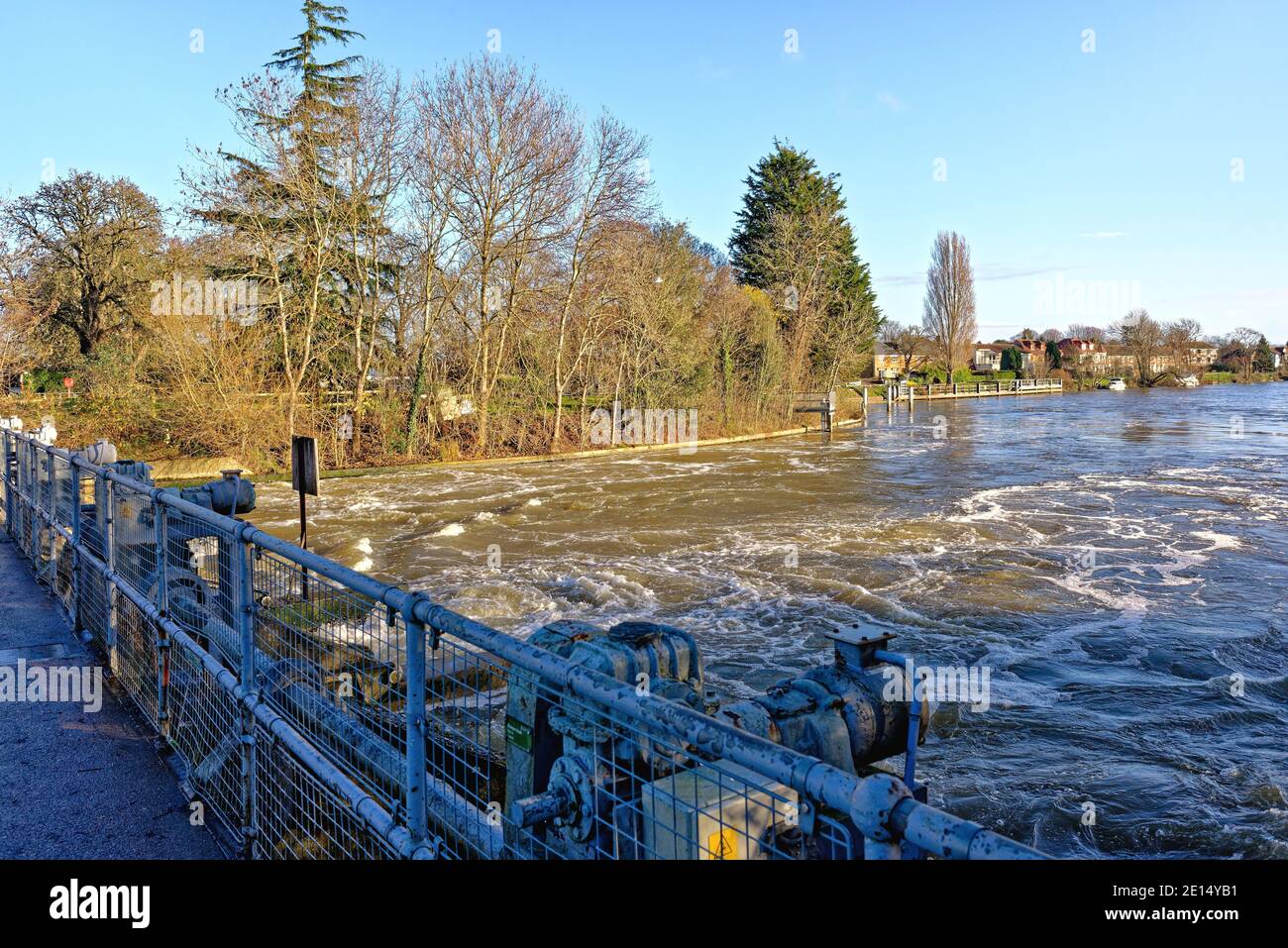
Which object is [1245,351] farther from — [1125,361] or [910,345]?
[910,345]

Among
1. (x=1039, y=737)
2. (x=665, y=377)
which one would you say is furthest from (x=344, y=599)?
(x=665, y=377)

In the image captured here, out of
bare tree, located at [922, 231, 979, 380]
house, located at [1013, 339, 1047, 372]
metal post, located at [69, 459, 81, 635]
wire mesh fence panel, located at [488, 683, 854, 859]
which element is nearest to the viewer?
wire mesh fence panel, located at [488, 683, 854, 859]

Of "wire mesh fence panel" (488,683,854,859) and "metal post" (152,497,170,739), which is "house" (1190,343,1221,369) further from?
"wire mesh fence panel" (488,683,854,859)

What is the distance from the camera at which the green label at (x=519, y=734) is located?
110 inches

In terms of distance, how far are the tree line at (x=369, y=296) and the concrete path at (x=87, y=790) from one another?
1823cm

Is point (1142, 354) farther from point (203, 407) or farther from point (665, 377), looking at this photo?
point (203, 407)

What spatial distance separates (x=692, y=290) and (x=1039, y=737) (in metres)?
27.8

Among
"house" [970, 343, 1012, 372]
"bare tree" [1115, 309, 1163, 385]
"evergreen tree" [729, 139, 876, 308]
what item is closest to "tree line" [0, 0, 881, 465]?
"evergreen tree" [729, 139, 876, 308]

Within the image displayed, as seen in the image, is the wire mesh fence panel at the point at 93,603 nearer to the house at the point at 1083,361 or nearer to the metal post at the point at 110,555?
the metal post at the point at 110,555

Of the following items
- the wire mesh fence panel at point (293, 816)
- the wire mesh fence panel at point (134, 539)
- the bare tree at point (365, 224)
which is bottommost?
the wire mesh fence panel at point (293, 816)

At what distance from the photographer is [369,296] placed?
24.4 metres

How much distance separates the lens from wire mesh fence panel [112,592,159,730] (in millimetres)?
5066

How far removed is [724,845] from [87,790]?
3.61 m

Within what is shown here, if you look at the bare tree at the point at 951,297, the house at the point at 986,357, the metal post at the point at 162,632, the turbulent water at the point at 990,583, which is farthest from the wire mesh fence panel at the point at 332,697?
the house at the point at 986,357
